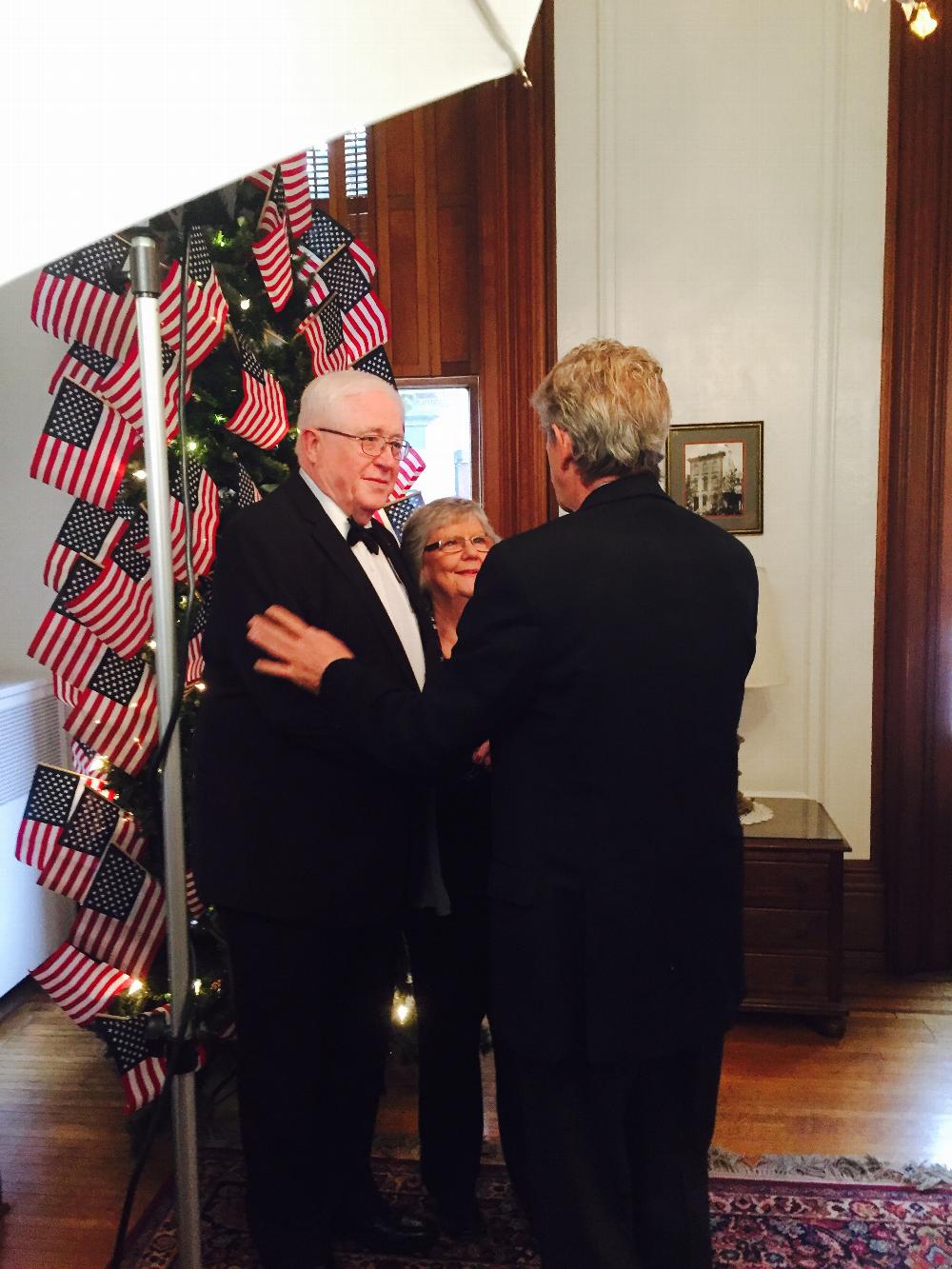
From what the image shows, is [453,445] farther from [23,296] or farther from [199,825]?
[199,825]

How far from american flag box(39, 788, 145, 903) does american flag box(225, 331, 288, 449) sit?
3.06 ft

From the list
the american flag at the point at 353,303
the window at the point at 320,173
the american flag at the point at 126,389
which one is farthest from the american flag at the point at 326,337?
the window at the point at 320,173

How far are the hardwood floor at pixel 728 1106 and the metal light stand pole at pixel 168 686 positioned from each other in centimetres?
78

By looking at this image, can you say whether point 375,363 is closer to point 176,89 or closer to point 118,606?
point 118,606

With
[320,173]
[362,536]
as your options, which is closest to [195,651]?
[362,536]

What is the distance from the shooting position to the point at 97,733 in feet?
7.65

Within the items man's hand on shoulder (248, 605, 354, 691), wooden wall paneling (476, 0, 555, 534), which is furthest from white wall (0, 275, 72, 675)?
man's hand on shoulder (248, 605, 354, 691)

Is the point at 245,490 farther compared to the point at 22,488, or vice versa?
the point at 22,488

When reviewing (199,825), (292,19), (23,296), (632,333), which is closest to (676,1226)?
(199,825)

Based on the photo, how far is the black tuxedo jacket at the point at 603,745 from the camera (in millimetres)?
1385

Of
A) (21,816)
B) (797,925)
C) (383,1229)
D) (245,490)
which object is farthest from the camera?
(21,816)

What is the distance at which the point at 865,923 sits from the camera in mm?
3426

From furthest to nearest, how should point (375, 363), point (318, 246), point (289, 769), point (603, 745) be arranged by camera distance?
1. point (375, 363)
2. point (318, 246)
3. point (289, 769)
4. point (603, 745)

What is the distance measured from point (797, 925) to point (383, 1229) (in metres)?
1.57
